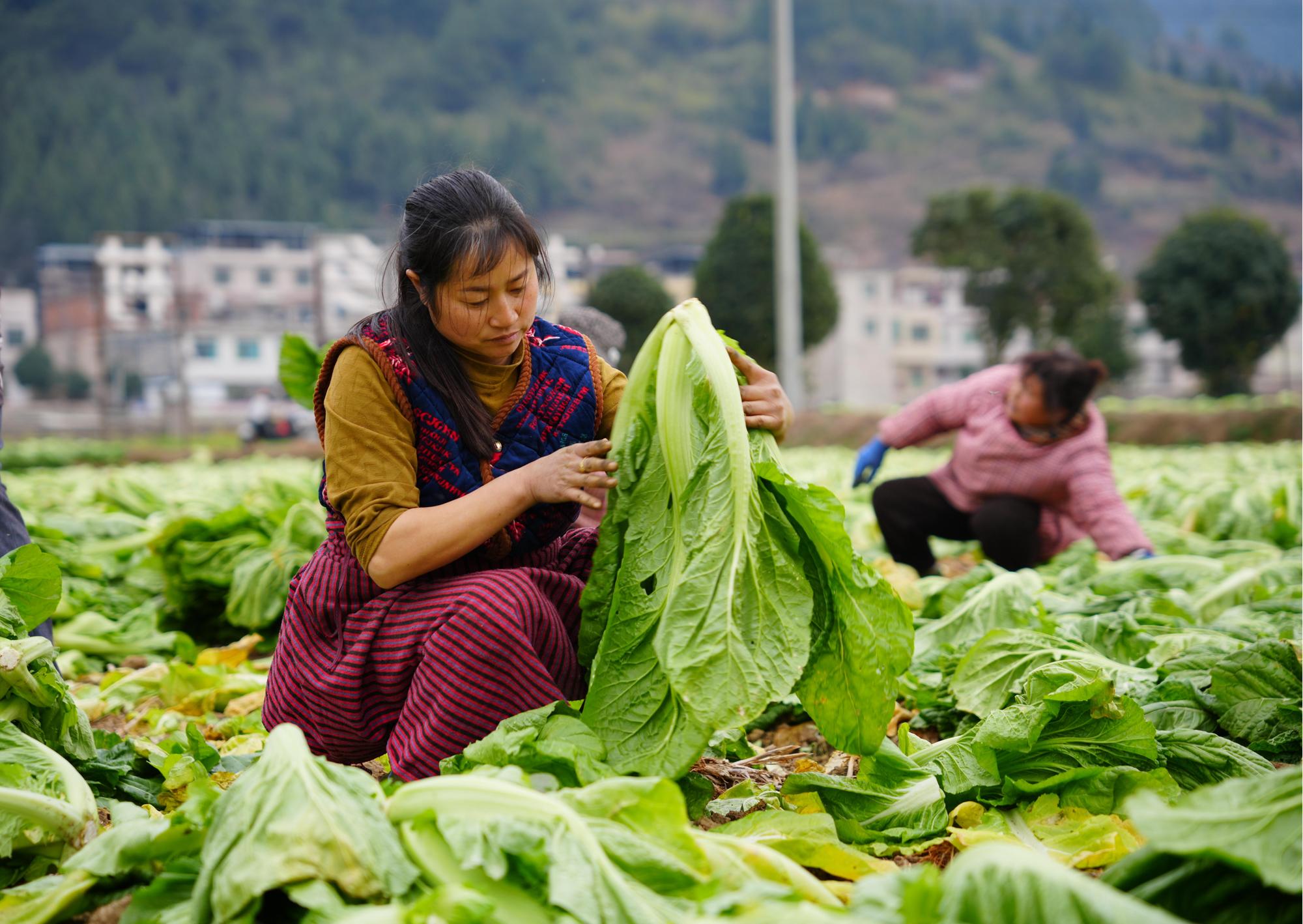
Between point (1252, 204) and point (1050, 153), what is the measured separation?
19134 millimetres

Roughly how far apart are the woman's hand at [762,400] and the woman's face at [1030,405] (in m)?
3.30

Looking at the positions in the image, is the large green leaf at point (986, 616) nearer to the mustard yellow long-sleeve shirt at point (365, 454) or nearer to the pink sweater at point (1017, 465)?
the mustard yellow long-sleeve shirt at point (365, 454)

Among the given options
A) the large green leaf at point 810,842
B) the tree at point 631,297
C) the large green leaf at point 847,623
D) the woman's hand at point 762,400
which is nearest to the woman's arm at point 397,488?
the woman's hand at point 762,400

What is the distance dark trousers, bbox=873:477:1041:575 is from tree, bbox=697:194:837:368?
77.6 feet

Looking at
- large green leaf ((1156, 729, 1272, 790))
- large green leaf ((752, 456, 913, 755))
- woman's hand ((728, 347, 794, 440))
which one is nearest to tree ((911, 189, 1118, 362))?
large green leaf ((1156, 729, 1272, 790))

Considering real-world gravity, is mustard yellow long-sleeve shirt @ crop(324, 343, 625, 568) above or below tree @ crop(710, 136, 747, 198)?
below

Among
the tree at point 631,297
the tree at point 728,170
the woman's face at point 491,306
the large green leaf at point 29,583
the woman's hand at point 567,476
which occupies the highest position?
the tree at point 728,170

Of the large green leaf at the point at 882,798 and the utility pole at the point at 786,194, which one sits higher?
the utility pole at the point at 786,194

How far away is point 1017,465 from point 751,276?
999 inches

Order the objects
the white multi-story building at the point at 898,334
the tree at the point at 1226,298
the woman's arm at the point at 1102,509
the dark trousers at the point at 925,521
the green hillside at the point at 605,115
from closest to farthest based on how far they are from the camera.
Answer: the woman's arm at the point at 1102,509, the dark trousers at the point at 925,521, the tree at the point at 1226,298, the white multi-story building at the point at 898,334, the green hillside at the point at 605,115

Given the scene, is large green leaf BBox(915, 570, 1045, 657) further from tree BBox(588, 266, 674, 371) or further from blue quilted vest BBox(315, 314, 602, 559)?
tree BBox(588, 266, 674, 371)

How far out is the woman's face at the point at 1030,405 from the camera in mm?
5715

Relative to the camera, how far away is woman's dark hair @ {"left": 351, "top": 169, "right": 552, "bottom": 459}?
102 inches

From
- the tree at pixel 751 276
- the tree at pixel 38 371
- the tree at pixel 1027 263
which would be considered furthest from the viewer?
the tree at pixel 38 371
